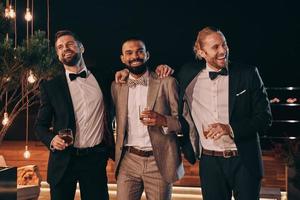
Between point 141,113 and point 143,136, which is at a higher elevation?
point 141,113

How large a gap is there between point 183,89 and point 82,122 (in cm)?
61

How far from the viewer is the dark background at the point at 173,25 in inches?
365

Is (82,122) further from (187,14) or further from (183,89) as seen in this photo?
(187,14)

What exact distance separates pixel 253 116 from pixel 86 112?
0.95 metres

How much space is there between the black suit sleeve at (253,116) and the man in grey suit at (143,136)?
0.42m

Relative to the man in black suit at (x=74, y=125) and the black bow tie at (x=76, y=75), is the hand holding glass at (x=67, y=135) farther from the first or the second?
the black bow tie at (x=76, y=75)

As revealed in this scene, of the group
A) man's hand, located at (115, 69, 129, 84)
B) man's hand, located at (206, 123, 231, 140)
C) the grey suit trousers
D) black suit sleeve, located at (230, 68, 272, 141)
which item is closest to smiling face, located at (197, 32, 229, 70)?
black suit sleeve, located at (230, 68, 272, 141)

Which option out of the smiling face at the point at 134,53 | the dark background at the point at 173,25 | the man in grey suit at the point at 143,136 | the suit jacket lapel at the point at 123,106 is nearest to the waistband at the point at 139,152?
the man in grey suit at the point at 143,136

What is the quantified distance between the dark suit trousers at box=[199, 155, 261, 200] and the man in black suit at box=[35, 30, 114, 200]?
2.15 feet

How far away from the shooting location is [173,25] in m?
9.38

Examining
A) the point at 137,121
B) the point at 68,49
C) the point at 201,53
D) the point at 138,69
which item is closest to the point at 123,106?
the point at 137,121

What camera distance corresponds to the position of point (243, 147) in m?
2.59

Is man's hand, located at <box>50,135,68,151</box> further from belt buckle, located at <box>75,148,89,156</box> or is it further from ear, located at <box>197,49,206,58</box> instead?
ear, located at <box>197,49,206,58</box>

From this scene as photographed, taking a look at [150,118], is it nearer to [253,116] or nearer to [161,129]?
[161,129]
